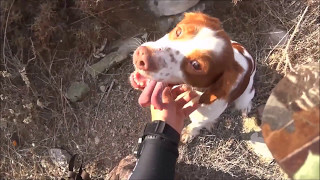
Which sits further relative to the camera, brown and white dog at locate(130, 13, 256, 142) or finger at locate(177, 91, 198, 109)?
finger at locate(177, 91, 198, 109)

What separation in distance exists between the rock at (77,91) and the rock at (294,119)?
6.71 feet

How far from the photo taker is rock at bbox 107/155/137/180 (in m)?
3.16

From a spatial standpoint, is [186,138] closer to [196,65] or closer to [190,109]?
[190,109]

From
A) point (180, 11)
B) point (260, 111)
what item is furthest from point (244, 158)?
point (180, 11)

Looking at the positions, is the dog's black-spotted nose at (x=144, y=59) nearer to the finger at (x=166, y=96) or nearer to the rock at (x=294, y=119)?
the finger at (x=166, y=96)

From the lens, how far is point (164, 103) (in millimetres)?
2648

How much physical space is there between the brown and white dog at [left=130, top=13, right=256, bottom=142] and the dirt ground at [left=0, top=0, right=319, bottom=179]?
713 mm

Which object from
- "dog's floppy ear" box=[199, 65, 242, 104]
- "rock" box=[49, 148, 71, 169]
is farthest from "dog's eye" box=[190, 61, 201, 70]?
"rock" box=[49, 148, 71, 169]

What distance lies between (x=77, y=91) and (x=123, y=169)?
35.7 inches

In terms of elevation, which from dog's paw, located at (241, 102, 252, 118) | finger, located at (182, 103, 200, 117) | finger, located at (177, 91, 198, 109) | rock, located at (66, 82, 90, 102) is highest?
finger, located at (177, 91, 198, 109)

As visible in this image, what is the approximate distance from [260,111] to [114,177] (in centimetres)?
130

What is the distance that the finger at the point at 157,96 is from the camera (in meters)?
2.64

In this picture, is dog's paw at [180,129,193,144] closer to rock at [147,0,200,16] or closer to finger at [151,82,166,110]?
finger at [151,82,166,110]

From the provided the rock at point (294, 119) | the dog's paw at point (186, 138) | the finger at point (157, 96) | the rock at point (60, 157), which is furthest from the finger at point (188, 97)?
the rock at point (60, 157)
